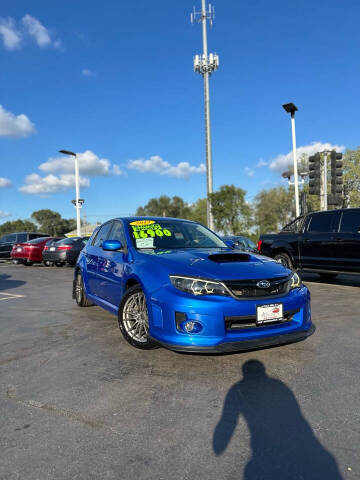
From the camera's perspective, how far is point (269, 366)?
347cm

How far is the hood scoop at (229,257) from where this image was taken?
384cm

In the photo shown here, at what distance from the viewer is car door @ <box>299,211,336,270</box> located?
8602 mm

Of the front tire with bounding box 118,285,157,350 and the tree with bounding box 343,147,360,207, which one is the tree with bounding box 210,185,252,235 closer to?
the tree with bounding box 343,147,360,207

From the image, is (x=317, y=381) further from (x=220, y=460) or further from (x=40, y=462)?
(x=40, y=462)

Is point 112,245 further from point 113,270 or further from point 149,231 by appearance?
point 149,231

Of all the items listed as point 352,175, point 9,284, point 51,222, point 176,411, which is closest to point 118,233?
point 176,411

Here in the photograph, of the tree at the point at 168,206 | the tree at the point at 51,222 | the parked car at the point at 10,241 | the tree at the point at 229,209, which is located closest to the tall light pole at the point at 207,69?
the tree at the point at 229,209

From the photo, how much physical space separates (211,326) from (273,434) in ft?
3.45

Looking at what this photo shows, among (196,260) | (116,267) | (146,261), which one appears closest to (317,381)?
(196,260)

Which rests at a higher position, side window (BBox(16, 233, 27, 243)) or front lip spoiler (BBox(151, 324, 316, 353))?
side window (BBox(16, 233, 27, 243))

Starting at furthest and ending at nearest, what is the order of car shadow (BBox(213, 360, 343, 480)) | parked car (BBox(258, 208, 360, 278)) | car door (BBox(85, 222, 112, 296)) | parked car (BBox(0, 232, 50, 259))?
parked car (BBox(0, 232, 50, 259)), parked car (BBox(258, 208, 360, 278)), car door (BBox(85, 222, 112, 296)), car shadow (BBox(213, 360, 343, 480))

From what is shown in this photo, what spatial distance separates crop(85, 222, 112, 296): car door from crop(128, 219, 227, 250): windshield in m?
0.85

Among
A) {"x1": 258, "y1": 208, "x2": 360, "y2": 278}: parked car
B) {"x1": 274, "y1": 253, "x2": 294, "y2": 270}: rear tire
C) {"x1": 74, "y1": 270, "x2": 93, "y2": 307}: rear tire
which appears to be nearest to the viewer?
{"x1": 74, "y1": 270, "x2": 93, "y2": 307}: rear tire

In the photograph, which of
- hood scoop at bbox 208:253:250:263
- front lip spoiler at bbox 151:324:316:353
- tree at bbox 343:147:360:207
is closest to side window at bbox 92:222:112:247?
hood scoop at bbox 208:253:250:263
